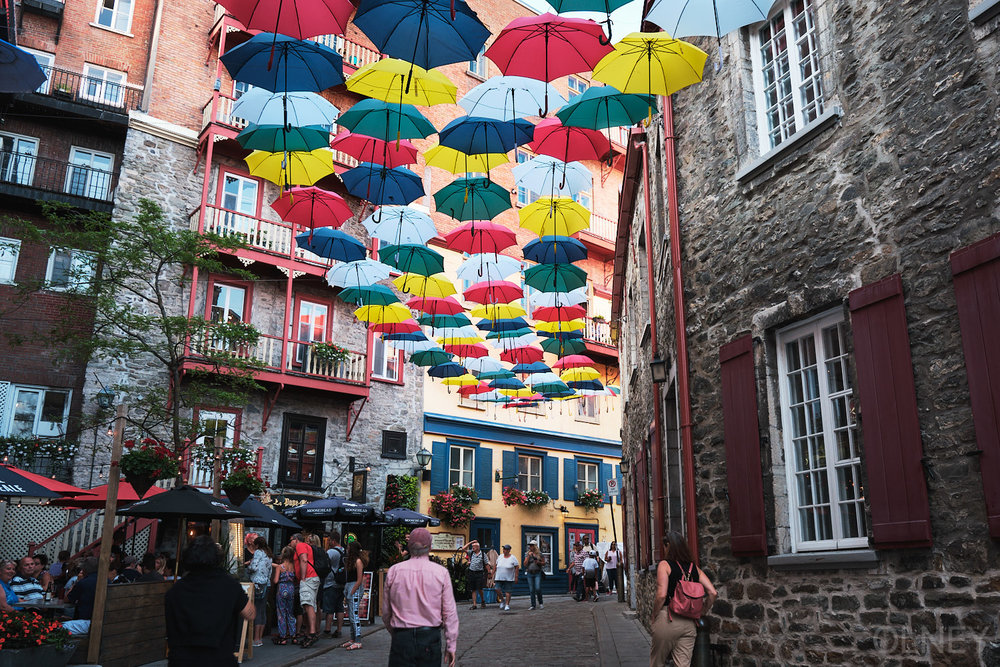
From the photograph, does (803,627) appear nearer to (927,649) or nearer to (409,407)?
(927,649)

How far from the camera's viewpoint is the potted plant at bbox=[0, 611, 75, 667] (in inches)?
260

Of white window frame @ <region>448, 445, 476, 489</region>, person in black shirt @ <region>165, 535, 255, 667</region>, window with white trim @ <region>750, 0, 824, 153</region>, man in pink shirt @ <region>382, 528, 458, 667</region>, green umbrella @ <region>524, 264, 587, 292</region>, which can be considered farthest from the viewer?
white window frame @ <region>448, 445, 476, 489</region>

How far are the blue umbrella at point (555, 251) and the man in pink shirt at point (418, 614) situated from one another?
30.0 ft

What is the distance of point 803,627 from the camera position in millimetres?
6789

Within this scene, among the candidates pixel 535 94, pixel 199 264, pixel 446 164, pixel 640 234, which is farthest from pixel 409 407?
pixel 535 94

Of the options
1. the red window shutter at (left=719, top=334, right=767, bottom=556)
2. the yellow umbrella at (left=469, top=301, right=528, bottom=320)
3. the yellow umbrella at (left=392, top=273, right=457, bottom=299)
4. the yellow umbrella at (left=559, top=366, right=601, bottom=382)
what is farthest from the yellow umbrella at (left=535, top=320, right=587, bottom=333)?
the red window shutter at (left=719, top=334, right=767, bottom=556)

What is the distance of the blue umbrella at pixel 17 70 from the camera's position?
730 cm

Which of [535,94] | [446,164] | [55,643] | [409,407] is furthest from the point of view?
[409,407]

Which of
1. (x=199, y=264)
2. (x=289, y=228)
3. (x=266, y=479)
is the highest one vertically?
(x=289, y=228)

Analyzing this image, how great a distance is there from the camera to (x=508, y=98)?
404 inches

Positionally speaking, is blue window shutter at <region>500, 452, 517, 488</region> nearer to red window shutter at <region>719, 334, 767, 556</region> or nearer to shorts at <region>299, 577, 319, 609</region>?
shorts at <region>299, 577, 319, 609</region>

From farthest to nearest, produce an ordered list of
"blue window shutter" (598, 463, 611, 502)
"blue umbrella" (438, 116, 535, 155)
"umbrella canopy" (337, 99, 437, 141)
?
1. "blue window shutter" (598, 463, 611, 502)
2. "blue umbrella" (438, 116, 535, 155)
3. "umbrella canopy" (337, 99, 437, 141)

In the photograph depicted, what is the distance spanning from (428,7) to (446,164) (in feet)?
12.8

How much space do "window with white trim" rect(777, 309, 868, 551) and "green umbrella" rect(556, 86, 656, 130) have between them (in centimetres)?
378
